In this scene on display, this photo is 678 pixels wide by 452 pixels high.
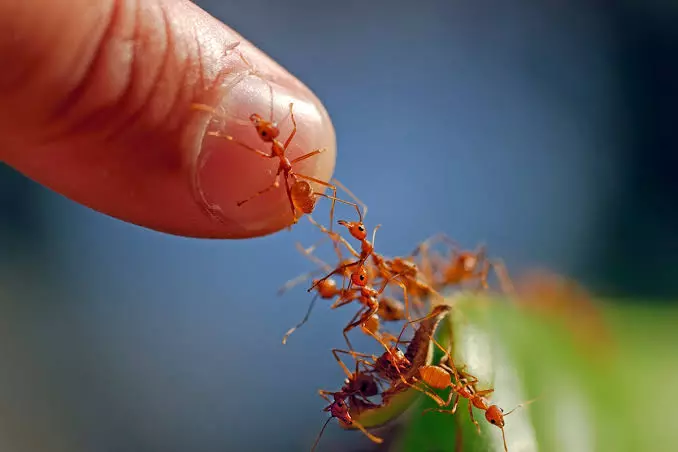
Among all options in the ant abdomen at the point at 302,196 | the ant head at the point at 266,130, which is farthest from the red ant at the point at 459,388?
the ant head at the point at 266,130

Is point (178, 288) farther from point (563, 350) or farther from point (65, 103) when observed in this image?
point (563, 350)

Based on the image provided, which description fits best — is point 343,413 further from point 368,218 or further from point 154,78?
point 368,218

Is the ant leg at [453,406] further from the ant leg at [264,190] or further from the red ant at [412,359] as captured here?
the ant leg at [264,190]

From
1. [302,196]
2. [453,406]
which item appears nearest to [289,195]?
[302,196]

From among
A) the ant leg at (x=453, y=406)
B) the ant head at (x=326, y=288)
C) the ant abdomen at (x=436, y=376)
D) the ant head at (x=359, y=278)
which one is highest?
the ant head at (x=359, y=278)

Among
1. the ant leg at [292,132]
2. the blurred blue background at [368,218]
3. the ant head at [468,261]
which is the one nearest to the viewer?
the ant leg at [292,132]

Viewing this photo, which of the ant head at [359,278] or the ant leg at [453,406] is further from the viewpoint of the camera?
the ant head at [359,278]
